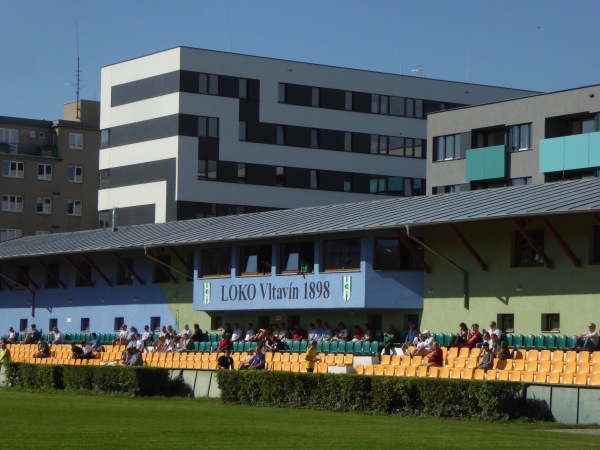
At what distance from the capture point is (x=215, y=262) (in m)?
54.2

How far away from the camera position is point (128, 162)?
85.3 m

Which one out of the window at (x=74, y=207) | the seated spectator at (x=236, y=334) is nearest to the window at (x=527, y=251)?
the seated spectator at (x=236, y=334)

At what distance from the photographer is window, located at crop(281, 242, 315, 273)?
49.1 m

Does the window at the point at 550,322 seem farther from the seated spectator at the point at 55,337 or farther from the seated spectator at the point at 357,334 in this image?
the seated spectator at the point at 55,337

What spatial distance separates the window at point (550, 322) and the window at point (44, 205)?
7361 cm

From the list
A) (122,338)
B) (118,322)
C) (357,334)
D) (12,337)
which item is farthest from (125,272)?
(357,334)

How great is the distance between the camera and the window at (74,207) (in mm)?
109688

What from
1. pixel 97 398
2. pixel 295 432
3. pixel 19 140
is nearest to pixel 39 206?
pixel 19 140

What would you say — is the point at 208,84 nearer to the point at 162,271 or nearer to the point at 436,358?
the point at 162,271

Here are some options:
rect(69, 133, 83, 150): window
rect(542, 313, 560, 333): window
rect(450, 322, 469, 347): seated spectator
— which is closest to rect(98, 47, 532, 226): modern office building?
rect(69, 133, 83, 150): window

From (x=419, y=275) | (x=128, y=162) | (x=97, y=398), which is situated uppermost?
(x=128, y=162)

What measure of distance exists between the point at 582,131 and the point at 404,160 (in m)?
23.2

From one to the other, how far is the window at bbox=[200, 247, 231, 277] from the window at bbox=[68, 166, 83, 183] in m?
58.0

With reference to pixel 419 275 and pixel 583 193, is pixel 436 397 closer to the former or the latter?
pixel 583 193
